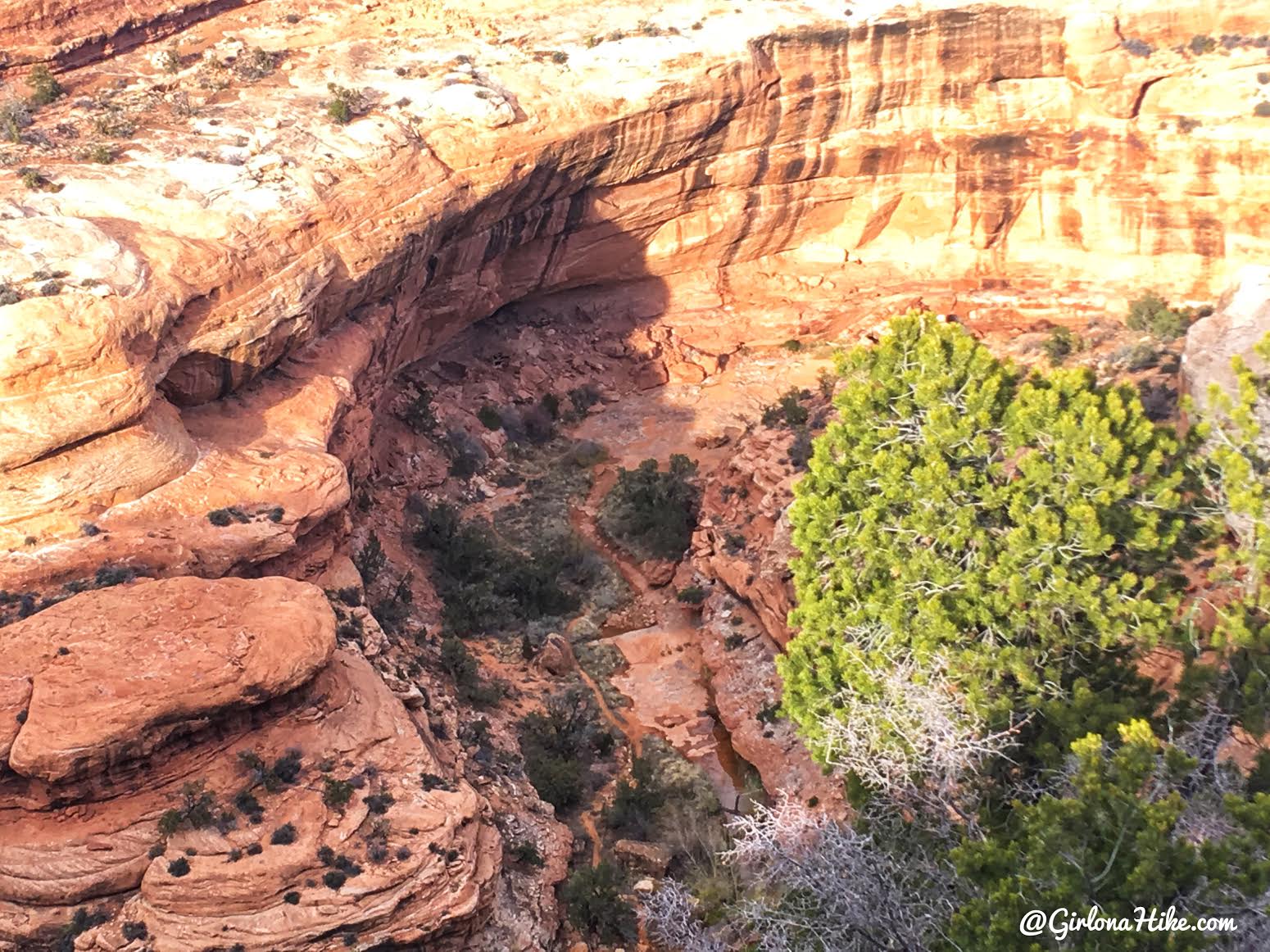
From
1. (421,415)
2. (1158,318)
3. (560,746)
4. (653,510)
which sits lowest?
(653,510)

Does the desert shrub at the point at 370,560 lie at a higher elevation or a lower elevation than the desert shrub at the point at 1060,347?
higher

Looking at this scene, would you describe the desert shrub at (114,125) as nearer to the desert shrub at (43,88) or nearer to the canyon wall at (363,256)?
the canyon wall at (363,256)

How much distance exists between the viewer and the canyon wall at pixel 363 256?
52.3 feet

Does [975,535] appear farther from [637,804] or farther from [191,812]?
[191,812]

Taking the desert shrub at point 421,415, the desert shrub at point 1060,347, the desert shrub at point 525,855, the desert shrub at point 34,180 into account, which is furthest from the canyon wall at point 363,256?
the desert shrub at point 1060,347

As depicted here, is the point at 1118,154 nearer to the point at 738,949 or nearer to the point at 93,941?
the point at 738,949

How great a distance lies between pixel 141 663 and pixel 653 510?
1654 centimetres

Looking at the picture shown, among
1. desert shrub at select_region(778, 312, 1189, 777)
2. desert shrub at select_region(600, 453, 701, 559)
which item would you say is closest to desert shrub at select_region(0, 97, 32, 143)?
desert shrub at select_region(600, 453, 701, 559)

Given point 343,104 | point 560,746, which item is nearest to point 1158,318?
point 560,746

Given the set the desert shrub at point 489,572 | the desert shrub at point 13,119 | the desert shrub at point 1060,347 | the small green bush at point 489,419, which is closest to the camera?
the desert shrub at point 13,119

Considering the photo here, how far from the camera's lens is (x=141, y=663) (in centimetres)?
1614

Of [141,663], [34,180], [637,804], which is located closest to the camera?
[141,663]

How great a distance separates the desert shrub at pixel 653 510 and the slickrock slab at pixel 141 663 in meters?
13.4

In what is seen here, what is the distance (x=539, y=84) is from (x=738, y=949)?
72.7ft
